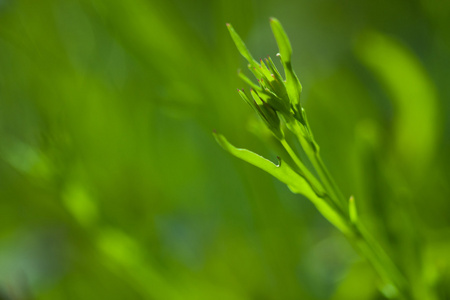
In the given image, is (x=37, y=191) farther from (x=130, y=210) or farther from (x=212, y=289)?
(x=212, y=289)

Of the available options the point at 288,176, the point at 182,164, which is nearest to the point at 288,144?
the point at 288,176

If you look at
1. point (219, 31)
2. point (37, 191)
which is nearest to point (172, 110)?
point (219, 31)

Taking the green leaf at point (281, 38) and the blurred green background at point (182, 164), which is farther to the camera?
the blurred green background at point (182, 164)

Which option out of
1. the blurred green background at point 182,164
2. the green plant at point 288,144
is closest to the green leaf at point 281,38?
the green plant at point 288,144

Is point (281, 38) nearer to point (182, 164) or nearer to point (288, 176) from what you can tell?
point (288, 176)

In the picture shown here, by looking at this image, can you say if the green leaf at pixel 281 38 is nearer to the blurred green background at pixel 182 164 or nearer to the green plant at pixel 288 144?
the green plant at pixel 288 144

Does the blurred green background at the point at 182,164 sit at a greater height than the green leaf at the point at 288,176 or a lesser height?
greater

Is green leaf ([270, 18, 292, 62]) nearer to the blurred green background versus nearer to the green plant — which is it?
the green plant
